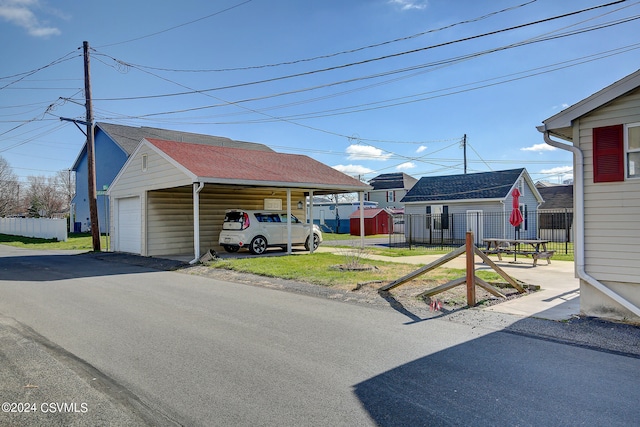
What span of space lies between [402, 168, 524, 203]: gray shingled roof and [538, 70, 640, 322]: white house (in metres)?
17.5

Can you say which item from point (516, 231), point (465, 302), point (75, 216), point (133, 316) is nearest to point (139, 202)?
point (133, 316)

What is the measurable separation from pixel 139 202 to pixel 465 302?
13.6m

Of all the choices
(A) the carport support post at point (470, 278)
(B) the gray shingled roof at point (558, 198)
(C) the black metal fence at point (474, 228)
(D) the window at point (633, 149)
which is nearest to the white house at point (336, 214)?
(C) the black metal fence at point (474, 228)

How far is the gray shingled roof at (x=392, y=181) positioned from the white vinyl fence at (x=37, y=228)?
33138 millimetres

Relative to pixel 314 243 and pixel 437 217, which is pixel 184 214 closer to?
pixel 314 243

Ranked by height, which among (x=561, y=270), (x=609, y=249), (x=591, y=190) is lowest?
(x=561, y=270)

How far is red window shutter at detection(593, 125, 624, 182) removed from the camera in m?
6.50

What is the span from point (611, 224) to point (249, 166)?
12.6 m

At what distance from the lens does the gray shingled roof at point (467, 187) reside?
2436cm

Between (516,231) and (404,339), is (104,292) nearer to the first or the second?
(404,339)

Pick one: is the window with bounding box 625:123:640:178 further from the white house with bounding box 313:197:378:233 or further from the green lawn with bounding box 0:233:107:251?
the white house with bounding box 313:197:378:233

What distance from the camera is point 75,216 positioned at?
118 ft

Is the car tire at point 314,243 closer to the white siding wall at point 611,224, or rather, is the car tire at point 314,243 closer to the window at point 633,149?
the white siding wall at point 611,224

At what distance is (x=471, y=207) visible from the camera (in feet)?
81.6
